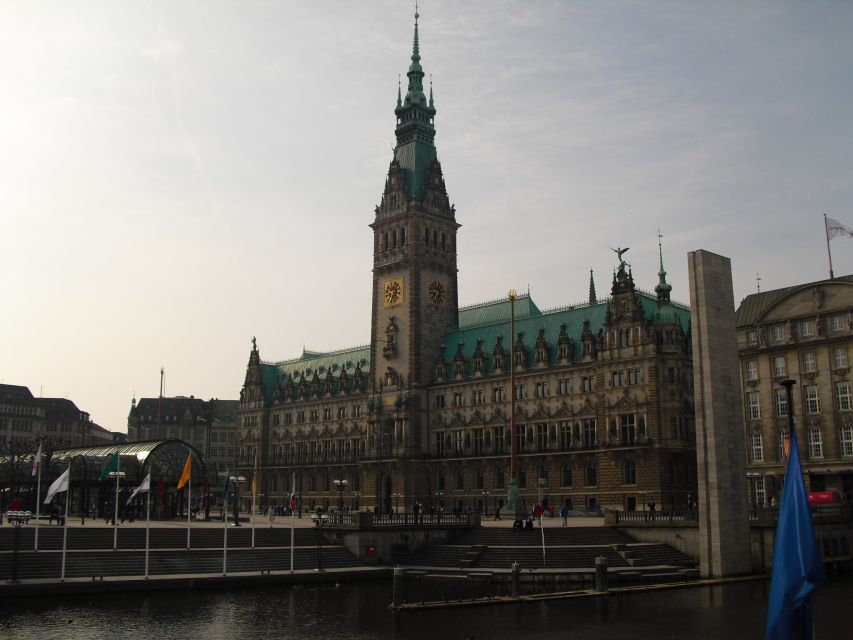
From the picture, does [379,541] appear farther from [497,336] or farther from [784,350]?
[497,336]

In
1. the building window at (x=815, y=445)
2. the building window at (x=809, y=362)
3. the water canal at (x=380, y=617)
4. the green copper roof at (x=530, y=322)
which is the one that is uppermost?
the green copper roof at (x=530, y=322)

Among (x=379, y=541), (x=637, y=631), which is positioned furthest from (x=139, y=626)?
(x=379, y=541)

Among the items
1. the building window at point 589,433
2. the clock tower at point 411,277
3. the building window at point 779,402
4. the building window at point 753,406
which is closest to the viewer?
the building window at point 779,402

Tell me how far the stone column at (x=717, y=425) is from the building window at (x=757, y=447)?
31.2m

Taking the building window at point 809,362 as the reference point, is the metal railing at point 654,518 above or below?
below

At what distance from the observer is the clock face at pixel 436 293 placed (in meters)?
132

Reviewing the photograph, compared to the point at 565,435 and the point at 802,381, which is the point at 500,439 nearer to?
the point at 565,435

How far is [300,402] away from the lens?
506 feet

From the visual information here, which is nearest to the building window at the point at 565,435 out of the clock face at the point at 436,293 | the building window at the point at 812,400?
the clock face at the point at 436,293

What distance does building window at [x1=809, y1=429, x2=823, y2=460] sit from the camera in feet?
282

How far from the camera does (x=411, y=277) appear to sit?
12938cm

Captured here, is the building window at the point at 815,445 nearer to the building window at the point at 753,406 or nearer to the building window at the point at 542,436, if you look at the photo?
the building window at the point at 753,406

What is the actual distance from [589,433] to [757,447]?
21.9 metres

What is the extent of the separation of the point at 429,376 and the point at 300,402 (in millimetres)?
33003
